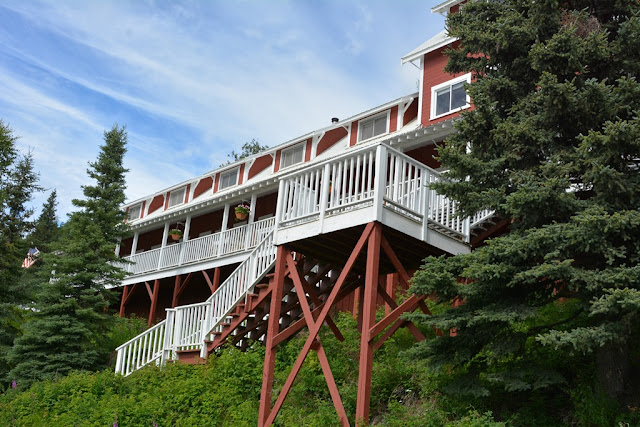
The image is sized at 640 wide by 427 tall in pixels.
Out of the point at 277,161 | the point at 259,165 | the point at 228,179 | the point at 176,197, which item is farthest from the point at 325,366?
the point at 176,197

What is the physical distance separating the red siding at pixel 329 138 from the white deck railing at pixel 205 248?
4661mm

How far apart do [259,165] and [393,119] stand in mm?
7834

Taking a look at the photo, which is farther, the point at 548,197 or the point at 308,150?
the point at 308,150

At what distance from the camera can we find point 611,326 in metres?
8.19

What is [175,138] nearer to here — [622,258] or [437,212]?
[437,212]

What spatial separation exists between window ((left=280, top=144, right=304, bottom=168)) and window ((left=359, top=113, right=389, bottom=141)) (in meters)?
3.44

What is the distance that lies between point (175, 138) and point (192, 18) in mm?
13640

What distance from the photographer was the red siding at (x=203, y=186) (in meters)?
31.2

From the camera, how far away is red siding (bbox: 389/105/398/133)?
22.3m

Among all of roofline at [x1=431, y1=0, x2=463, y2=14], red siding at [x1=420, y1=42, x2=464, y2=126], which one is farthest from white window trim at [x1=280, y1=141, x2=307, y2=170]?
roofline at [x1=431, y1=0, x2=463, y2=14]

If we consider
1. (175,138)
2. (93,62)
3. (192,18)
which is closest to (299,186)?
(192,18)

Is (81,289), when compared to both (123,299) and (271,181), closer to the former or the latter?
(271,181)

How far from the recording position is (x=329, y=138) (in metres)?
25.3

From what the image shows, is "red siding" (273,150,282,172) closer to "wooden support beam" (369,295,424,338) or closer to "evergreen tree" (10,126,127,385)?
"evergreen tree" (10,126,127,385)
